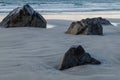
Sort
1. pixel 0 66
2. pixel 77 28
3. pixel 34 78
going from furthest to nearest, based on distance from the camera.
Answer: pixel 77 28
pixel 0 66
pixel 34 78

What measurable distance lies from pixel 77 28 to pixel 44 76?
4765mm

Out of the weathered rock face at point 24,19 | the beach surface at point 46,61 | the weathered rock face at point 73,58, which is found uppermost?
the weathered rock face at point 73,58

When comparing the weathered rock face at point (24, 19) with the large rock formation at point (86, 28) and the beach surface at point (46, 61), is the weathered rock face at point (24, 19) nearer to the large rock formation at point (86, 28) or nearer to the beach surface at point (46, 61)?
the large rock formation at point (86, 28)

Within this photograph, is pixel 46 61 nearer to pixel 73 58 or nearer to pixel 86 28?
pixel 73 58

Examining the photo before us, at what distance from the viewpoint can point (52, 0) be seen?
134 ft

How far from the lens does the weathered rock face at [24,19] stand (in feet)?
32.6

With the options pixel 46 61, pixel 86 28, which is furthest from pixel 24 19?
pixel 46 61

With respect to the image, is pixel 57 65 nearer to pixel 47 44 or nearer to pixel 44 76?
pixel 44 76

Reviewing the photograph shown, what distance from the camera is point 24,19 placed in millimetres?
10062

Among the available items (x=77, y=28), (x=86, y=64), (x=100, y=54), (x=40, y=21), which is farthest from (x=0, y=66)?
(x=40, y=21)

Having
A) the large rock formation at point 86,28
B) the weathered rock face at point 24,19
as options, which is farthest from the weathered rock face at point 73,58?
the weathered rock face at point 24,19

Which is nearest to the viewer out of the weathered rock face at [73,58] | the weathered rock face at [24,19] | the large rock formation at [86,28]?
the weathered rock face at [73,58]

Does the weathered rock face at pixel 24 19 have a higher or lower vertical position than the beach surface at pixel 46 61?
lower

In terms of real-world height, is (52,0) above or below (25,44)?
below
